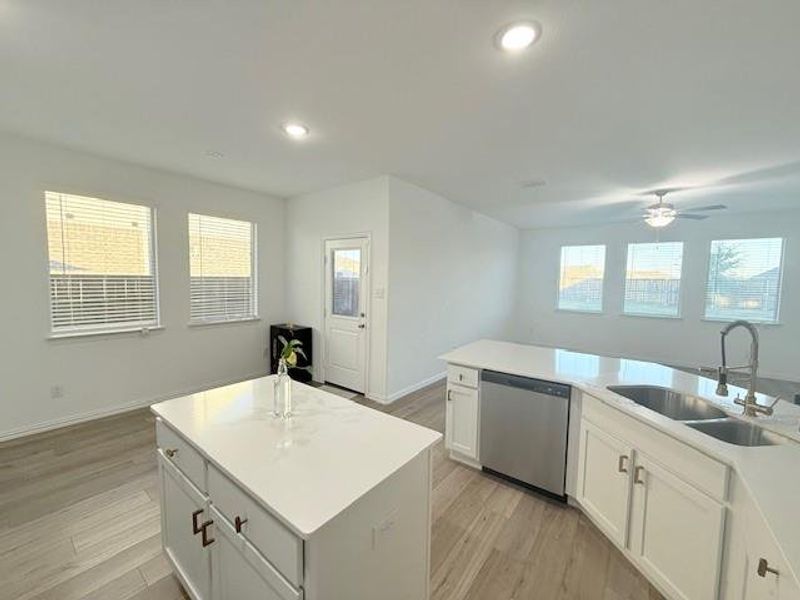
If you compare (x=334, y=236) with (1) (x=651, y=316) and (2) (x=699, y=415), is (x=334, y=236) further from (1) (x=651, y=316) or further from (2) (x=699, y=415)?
(1) (x=651, y=316)

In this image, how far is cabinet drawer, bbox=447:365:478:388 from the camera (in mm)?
2607

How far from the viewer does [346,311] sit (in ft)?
14.6

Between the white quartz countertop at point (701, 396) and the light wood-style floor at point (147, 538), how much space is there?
34.8 inches

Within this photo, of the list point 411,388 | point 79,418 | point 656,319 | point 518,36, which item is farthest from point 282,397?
point 656,319

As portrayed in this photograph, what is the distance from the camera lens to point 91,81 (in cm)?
208

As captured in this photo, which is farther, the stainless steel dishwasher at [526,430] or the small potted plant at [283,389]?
the stainless steel dishwasher at [526,430]

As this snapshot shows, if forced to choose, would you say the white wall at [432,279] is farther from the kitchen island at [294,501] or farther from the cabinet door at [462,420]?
the kitchen island at [294,501]

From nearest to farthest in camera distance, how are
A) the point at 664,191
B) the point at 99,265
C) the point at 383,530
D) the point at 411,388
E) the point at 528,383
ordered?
the point at 383,530
the point at 528,383
the point at 99,265
the point at 664,191
the point at 411,388

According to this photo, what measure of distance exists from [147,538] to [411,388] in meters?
2.95

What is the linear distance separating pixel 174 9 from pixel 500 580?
3171 millimetres

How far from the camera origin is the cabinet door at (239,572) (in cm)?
99

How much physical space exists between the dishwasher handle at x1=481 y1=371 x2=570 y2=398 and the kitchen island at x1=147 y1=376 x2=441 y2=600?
47.0 inches

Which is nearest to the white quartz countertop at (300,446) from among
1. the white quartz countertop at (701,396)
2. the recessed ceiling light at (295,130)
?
the white quartz countertop at (701,396)

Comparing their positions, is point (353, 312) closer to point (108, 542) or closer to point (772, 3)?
point (108, 542)
